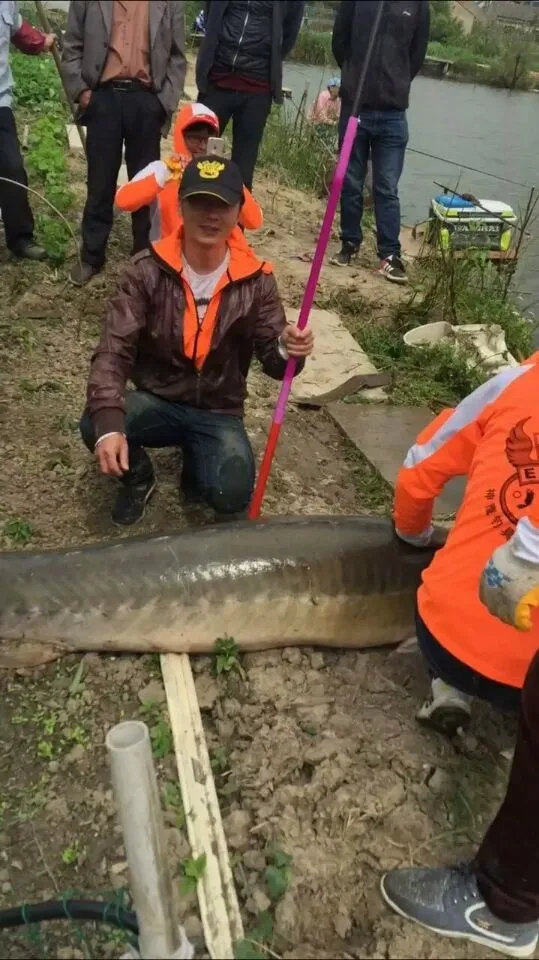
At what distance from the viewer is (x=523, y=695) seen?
1.86m

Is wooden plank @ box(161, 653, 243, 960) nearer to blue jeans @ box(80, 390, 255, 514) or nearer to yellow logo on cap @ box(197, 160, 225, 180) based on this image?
blue jeans @ box(80, 390, 255, 514)

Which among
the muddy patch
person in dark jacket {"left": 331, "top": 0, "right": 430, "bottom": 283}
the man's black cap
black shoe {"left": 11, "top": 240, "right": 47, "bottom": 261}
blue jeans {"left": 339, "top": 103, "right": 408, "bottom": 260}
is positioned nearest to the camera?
person in dark jacket {"left": 331, "top": 0, "right": 430, "bottom": 283}

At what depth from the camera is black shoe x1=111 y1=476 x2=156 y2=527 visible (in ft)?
11.6

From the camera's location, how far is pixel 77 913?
1877 millimetres

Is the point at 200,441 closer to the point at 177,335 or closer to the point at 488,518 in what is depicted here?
the point at 177,335

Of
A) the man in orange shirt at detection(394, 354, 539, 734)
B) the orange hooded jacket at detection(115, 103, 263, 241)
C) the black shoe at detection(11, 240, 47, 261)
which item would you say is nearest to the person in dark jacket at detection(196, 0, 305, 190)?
the orange hooded jacket at detection(115, 103, 263, 241)

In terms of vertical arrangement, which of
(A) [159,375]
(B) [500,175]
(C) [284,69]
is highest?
(C) [284,69]

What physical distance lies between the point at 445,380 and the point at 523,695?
3.56 metres

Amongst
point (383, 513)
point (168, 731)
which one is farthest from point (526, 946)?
point (383, 513)

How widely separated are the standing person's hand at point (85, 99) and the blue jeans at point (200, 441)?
43.2 inches

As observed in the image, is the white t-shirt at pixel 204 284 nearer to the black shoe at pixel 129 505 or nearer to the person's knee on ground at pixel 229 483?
the person's knee on ground at pixel 229 483

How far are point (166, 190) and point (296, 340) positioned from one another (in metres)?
2.33

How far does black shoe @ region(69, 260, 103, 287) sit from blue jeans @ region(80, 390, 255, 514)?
233 centimetres

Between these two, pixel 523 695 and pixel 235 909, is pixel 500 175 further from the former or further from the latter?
pixel 235 909
